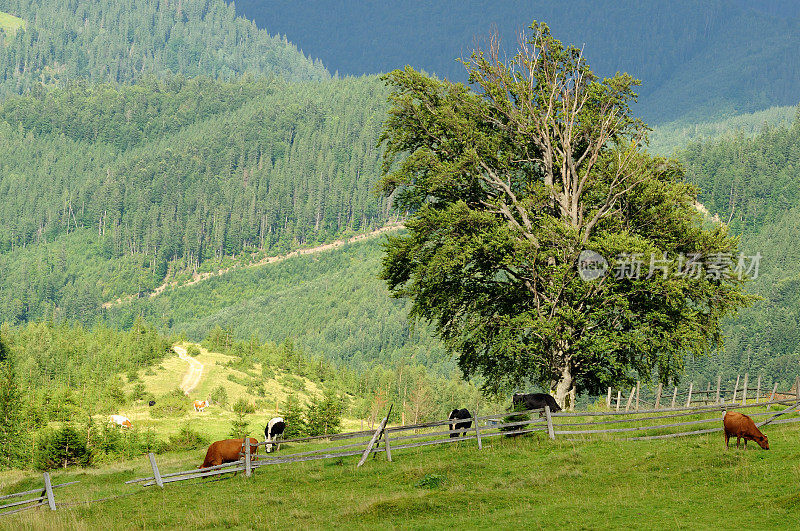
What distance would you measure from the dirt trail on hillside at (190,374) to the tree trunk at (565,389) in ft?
279

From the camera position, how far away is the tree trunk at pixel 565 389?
39.8 metres

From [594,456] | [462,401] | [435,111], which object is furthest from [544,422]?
[462,401]

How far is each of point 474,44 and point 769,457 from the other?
2811 centimetres

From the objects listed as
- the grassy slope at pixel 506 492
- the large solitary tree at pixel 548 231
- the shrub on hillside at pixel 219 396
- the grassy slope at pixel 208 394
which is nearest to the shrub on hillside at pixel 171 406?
the grassy slope at pixel 208 394

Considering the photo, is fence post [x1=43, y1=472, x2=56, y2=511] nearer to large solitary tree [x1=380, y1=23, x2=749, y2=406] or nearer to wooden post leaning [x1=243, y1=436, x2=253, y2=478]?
wooden post leaning [x1=243, y1=436, x2=253, y2=478]

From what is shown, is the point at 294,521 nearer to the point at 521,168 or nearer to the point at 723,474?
the point at 723,474

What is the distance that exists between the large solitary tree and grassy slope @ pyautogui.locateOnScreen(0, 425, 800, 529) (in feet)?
27.5

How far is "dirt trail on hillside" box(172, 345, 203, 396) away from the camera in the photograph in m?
119

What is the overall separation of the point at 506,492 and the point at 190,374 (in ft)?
357

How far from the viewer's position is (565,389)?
1569 inches

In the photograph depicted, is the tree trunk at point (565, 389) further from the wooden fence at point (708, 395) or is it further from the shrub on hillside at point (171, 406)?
the shrub on hillside at point (171, 406)

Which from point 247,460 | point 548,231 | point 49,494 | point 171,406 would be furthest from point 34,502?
point 171,406

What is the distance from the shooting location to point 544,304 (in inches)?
1551

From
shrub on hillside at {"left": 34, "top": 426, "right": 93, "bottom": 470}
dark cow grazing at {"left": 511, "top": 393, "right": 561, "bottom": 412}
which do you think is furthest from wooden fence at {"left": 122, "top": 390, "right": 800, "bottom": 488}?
shrub on hillside at {"left": 34, "top": 426, "right": 93, "bottom": 470}
